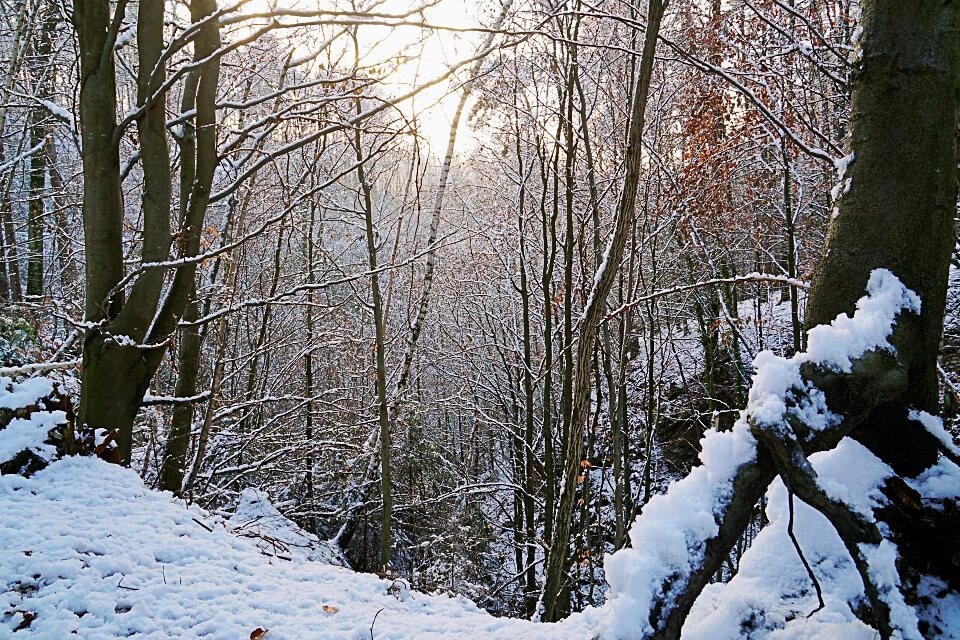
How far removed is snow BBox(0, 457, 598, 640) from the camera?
68.4 inches

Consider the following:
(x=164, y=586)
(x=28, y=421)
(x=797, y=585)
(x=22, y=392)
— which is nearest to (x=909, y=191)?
(x=797, y=585)

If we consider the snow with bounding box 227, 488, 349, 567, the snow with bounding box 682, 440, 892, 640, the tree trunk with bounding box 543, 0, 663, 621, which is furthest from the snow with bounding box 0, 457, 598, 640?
the snow with bounding box 227, 488, 349, 567

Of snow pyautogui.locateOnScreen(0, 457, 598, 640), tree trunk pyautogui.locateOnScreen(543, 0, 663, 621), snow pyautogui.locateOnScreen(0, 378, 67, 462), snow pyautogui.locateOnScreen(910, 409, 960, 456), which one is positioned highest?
tree trunk pyautogui.locateOnScreen(543, 0, 663, 621)

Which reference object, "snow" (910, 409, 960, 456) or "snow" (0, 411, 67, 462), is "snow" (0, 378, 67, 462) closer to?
"snow" (0, 411, 67, 462)

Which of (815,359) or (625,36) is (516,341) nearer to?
(625,36)

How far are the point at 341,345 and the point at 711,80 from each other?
7.36 metres

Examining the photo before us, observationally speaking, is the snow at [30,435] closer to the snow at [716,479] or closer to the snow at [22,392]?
the snow at [22,392]

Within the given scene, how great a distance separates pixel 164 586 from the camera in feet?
6.35

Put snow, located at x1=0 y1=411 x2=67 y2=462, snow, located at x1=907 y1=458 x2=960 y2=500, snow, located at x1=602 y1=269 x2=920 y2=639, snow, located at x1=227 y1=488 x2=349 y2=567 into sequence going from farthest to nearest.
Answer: snow, located at x1=227 y1=488 x2=349 y2=567 < snow, located at x1=0 y1=411 x2=67 y2=462 < snow, located at x1=907 y1=458 x2=960 y2=500 < snow, located at x1=602 y1=269 x2=920 y2=639

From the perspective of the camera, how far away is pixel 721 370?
1097 centimetres

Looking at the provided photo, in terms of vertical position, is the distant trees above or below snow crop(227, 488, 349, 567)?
above

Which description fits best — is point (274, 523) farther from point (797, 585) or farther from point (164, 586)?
point (797, 585)

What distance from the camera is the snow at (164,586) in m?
1.74

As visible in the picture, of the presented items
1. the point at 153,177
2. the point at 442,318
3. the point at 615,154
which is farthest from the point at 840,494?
the point at 442,318
